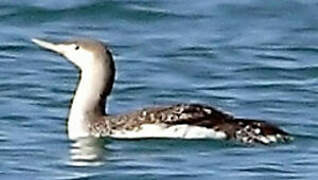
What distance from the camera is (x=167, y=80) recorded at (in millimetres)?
17547

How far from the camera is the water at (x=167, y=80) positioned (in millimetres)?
14117

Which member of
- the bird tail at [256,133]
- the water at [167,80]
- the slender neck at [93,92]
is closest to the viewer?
the water at [167,80]

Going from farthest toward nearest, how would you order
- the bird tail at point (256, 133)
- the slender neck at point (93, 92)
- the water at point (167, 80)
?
1. the slender neck at point (93, 92)
2. the bird tail at point (256, 133)
3. the water at point (167, 80)

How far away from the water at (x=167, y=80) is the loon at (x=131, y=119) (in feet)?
0.27

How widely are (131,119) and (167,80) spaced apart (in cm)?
258

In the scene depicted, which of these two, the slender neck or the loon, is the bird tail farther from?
the slender neck

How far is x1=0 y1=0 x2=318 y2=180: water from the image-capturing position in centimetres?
1412

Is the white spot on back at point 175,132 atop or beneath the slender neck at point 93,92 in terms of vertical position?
beneath

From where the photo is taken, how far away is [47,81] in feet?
56.7

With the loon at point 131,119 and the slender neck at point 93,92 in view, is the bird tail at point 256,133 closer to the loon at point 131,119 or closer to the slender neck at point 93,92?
the loon at point 131,119

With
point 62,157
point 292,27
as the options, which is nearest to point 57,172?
point 62,157

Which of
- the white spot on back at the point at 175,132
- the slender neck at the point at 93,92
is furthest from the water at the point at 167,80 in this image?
the slender neck at the point at 93,92

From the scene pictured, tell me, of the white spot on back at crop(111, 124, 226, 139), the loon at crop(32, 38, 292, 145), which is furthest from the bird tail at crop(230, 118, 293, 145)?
the white spot on back at crop(111, 124, 226, 139)

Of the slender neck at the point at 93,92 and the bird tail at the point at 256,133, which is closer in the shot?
the bird tail at the point at 256,133
